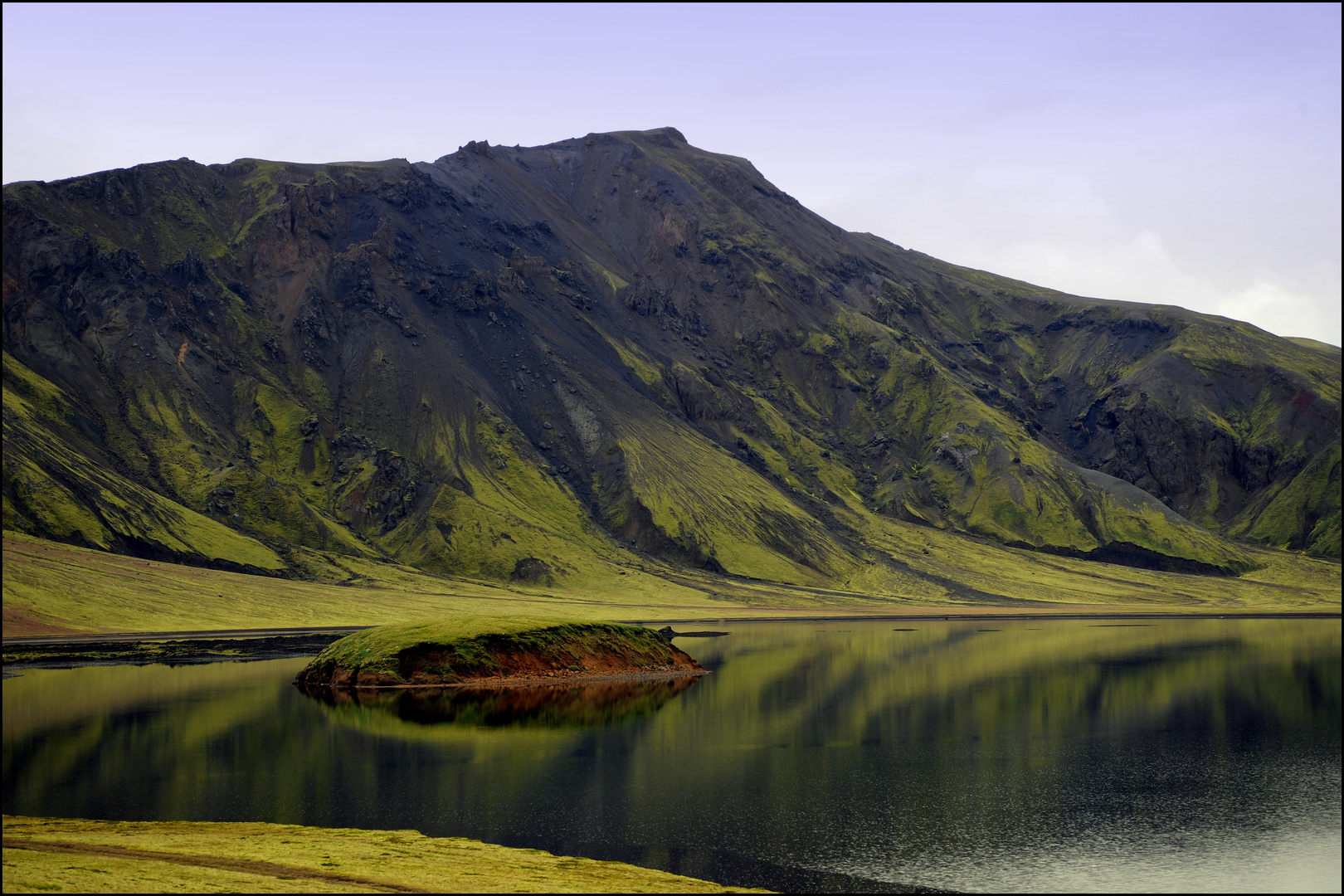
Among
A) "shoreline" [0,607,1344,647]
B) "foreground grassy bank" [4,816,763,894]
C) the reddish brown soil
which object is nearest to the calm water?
"foreground grassy bank" [4,816,763,894]

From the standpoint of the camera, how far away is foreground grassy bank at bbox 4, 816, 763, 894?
30719 mm

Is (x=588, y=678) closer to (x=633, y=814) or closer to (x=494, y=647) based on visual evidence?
(x=494, y=647)

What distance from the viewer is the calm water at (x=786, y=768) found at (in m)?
40.0

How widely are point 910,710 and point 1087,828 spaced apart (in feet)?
105

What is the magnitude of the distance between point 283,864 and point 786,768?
27.8m

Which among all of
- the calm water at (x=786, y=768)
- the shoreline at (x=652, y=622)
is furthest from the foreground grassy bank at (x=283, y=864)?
the shoreline at (x=652, y=622)

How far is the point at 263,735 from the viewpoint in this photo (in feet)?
210

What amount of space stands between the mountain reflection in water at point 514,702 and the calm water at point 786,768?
1.64 feet

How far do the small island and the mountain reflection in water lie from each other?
2.40 meters

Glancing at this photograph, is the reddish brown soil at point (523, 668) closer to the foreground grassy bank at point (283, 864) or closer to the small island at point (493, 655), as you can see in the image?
A: the small island at point (493, 655)

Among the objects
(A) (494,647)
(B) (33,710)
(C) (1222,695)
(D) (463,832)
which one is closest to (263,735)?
(B) (33,710)

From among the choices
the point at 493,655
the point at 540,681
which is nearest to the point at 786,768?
the point at 540,681

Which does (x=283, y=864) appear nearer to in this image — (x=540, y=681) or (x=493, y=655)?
(x=540, y=681)

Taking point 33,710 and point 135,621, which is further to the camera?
point 135,621
